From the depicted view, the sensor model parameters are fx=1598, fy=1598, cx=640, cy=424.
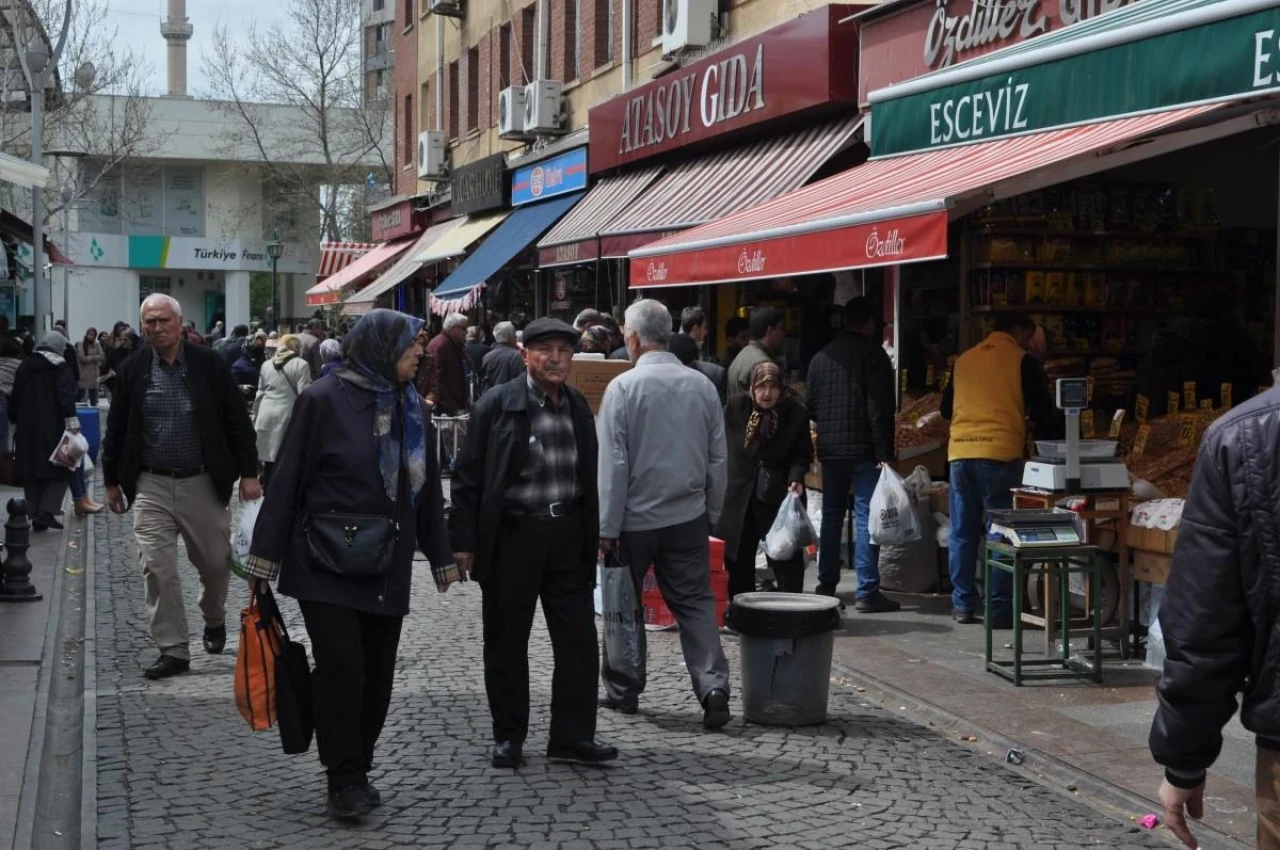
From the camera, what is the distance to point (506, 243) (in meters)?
23.0

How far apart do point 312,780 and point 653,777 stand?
1334 millimetres

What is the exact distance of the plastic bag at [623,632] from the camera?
728 cm

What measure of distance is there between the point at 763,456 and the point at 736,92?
26.4ft

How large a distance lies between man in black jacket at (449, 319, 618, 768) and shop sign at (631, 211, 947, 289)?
3119 millimetres

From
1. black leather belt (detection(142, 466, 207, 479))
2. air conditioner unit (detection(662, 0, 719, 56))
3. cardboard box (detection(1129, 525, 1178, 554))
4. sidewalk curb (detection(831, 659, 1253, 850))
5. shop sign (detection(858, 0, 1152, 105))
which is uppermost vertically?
air conditioner unit (detection(662, 0, 719, 56))

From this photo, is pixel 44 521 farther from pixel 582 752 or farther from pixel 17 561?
pixel 582 752

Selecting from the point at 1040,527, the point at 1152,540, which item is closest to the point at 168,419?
the point at 1040,527

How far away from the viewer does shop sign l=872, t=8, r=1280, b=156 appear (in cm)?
618

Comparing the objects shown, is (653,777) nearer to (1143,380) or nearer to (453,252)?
(1143,380)

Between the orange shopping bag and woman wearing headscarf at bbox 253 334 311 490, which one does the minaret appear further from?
the orange shopping bag

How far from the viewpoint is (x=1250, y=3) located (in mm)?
6074

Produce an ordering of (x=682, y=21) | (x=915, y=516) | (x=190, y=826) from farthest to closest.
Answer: (x=682, y=21)
(x=915, y=516)
(x=190, y=826)

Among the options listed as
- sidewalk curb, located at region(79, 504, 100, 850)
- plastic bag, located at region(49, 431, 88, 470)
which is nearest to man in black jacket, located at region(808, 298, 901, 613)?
sidewalk curb, located at region(79, 504, 100, 850)

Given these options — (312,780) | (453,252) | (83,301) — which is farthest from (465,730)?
(83,301)
